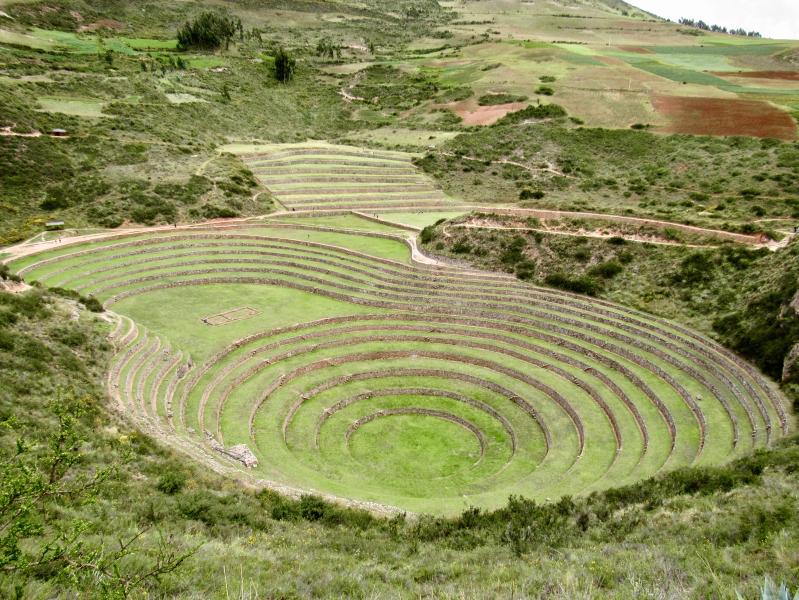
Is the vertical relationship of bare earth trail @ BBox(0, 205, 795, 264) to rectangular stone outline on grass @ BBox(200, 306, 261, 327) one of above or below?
above

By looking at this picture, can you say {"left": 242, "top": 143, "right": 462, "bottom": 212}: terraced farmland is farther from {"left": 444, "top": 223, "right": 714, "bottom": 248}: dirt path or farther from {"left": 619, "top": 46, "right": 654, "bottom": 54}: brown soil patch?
{"left": 619, "top": 46, "right": 654, "bottom": 54}: brown soil patch

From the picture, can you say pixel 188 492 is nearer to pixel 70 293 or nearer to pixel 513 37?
pixel 70 293

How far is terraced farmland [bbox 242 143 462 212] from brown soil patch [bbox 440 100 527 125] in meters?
15.6

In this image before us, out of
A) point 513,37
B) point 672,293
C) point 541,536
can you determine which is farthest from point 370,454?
point 513,37

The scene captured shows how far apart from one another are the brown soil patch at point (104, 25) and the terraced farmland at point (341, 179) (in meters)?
54.1

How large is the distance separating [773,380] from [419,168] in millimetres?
44305

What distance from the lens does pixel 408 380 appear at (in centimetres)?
2594

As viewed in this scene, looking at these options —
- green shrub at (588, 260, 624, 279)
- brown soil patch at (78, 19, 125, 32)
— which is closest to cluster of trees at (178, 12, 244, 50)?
brown soil patch at (78, 19, 125, 32)

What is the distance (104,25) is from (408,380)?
3873 inches

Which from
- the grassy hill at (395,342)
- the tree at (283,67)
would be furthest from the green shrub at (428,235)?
the tree at (283,67)

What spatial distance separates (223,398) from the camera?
75.0 ft

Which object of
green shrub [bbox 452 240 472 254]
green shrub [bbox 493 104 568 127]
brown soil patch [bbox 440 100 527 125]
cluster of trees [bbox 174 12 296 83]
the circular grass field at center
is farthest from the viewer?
cluster of trees [bbox 174 12 296 83]

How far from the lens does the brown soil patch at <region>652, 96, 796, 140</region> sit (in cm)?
5334

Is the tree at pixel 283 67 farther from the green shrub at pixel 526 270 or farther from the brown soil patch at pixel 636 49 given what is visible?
the green shrub at pixel 526 270
